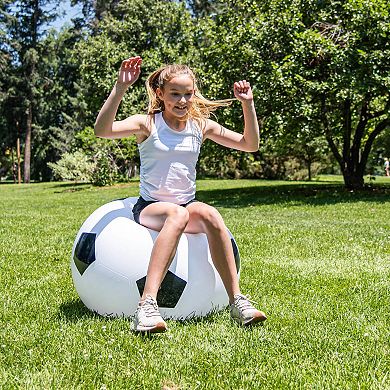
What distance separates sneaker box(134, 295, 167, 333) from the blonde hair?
144 centimetres

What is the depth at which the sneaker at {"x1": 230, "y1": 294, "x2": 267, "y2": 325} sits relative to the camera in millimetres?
3518

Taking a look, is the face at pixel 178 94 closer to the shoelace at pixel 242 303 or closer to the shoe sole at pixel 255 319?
the shoelace at pixel 242 303

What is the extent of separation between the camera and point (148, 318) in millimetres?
3293

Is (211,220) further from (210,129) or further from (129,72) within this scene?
(129,72)

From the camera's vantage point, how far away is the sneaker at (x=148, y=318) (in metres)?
3.25

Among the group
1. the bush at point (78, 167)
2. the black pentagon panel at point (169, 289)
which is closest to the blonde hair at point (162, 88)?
the black pentagon panel at point (169, 289)

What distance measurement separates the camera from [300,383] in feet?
8.63

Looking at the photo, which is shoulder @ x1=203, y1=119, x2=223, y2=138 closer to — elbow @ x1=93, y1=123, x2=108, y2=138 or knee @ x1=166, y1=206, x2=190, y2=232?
knee @ x1=166, y1=206, x2=190, y2=232

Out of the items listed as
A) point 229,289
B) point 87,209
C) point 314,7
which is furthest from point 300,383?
point 314,7

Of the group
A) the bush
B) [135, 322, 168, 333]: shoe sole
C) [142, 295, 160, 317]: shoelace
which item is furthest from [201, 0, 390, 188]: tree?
[135, 322, 168, 333]: shoe sole

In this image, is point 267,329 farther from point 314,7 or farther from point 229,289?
point 314,7

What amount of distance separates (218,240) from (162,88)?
3.98 ft

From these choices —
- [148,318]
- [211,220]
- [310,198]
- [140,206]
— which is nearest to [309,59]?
[310,198]

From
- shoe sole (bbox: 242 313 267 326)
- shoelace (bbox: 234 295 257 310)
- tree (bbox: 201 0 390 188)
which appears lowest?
shoe sole (bbox: 242 313 267 326)
